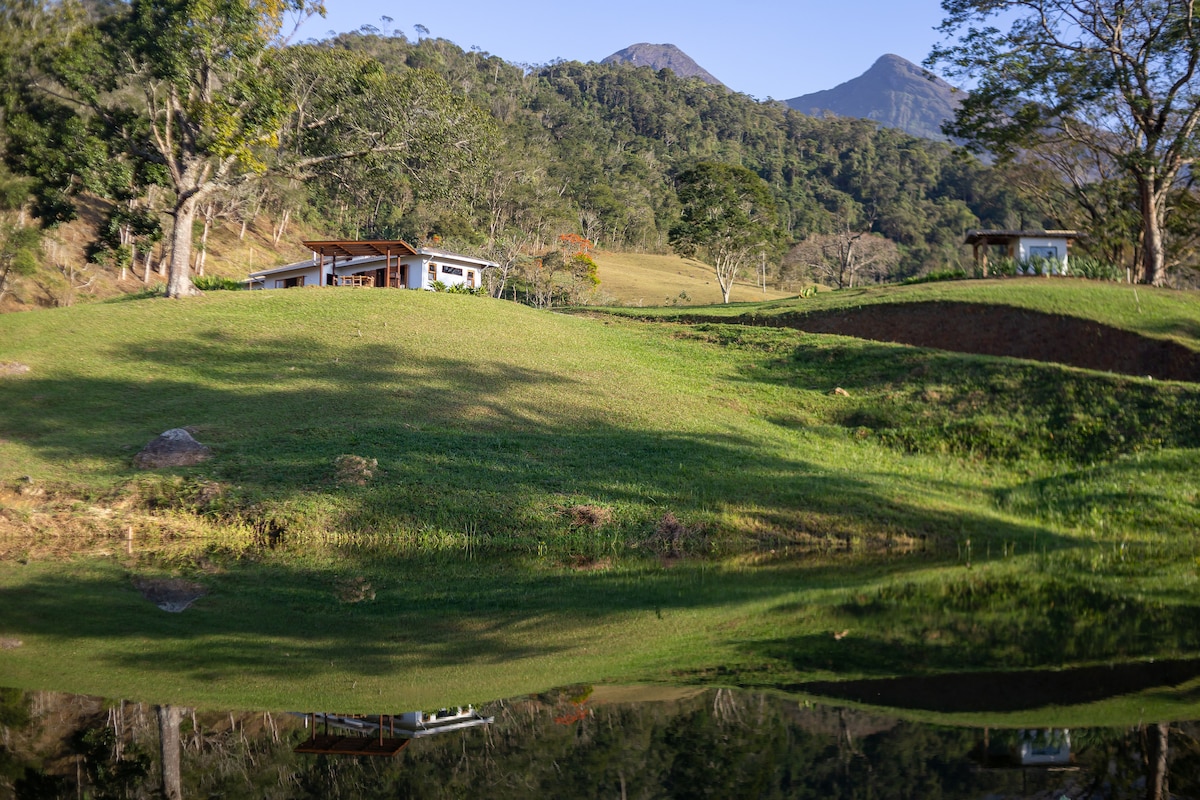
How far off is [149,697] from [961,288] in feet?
127

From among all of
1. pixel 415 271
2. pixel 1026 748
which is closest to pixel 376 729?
pixel 1026 748

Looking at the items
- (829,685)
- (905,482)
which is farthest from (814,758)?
(905,482)

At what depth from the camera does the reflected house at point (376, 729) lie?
20.4 ft

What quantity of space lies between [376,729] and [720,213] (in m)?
63.0

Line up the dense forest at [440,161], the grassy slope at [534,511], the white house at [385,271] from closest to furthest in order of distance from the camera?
1. the grassy slope at [534,511]
2. the dense forest at [440,161]
3. the white house at [385,271]

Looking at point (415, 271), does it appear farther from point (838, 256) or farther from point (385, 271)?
point (838, 256)

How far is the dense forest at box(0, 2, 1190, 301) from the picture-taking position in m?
35.6

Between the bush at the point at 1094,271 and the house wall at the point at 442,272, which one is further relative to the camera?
the house wall at the point at 442,272

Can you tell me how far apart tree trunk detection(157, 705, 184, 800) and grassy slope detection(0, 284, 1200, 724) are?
1.05 feet

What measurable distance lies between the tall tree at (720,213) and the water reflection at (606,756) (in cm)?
6179

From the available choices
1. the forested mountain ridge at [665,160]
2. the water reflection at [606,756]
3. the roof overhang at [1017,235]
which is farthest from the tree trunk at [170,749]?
the forested mountain ridge at [665,160]

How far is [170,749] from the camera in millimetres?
6230

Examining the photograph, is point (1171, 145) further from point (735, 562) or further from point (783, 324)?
point (735, 562)

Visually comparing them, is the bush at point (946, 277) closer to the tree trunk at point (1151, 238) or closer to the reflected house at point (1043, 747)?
the tree trunk at point (1151, 238)
